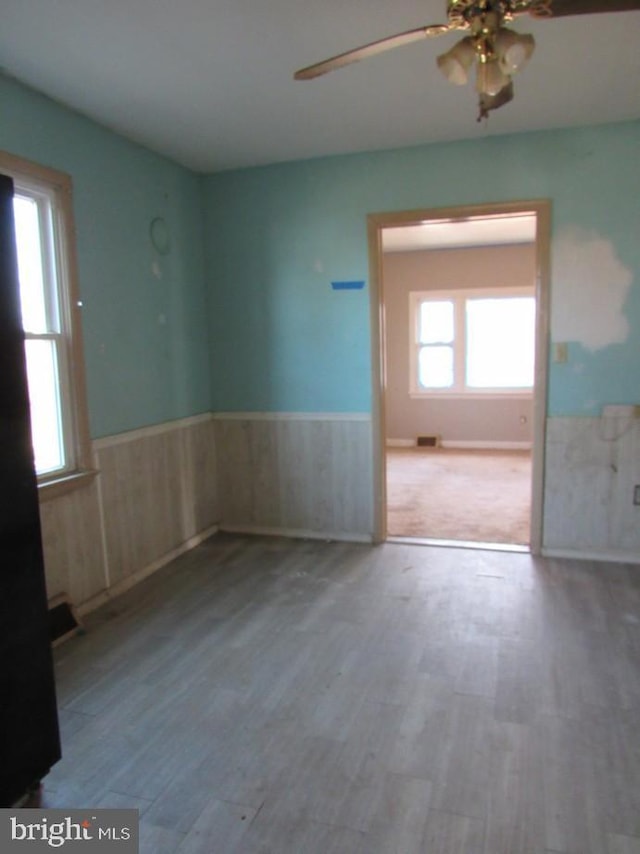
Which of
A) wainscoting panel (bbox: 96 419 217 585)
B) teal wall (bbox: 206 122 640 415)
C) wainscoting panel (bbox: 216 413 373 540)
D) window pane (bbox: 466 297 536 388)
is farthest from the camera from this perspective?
window pane (bbox: 466 297 536 388)

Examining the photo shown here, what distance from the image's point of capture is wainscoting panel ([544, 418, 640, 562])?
343cm

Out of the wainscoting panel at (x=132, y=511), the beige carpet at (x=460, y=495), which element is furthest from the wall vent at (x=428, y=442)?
the wainscoting panel at (x=132, y=511)

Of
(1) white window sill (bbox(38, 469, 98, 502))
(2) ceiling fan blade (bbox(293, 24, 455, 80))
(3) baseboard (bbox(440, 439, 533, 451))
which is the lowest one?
(3) baseboard (bbox(440, 439, 533, 451))

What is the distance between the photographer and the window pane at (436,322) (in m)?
7.27

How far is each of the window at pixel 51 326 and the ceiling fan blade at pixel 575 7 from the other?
215cm

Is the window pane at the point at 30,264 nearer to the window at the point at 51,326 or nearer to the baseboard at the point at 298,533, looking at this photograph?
the window at the point at 51,326

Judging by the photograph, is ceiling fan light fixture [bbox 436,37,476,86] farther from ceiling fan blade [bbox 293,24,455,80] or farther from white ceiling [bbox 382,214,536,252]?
white ceiling [bbox 382,214,536,252]

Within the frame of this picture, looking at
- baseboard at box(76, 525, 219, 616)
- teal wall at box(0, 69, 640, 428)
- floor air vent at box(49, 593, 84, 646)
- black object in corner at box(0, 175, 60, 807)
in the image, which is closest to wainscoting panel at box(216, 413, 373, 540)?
teal wall at box(0, 69, 640, 428)

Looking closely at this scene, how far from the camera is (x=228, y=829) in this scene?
1.62 m

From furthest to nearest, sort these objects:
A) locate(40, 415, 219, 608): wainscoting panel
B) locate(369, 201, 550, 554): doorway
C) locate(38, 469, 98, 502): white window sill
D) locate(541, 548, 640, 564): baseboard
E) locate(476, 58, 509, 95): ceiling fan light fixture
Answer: locate(369, 201, 550, 554): doorway
locate(541, 548, 640, 564): baseboard
locate(40, 415, 219, 608): wainscoting panel
locate(38, 469, 98, 502): white window sill
locate(476, 58, 509, 95): ceiling fan light fixture

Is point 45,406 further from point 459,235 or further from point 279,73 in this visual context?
point 459,235

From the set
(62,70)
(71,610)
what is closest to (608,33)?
(62,70)

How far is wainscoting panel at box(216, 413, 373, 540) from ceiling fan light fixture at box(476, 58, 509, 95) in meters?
2.37

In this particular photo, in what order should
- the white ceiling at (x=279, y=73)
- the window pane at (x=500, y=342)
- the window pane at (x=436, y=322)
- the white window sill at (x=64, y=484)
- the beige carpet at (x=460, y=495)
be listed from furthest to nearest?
the window pane at (x=436, y=322) → the window pane at (x=500, y=342) → the beige carpet at (x=460, y=495) → the white window sill at (x=64, y=484) → the white ceiling at (x=279, y=73)
